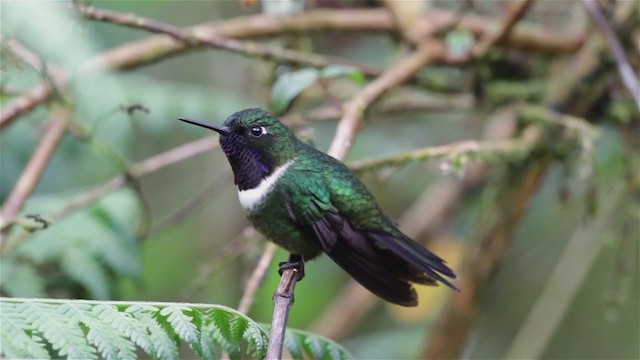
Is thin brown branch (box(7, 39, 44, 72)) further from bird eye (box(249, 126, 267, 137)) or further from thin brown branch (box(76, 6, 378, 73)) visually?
bird eye (box(249, 126, 267, 137))

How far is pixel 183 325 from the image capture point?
1545 mm

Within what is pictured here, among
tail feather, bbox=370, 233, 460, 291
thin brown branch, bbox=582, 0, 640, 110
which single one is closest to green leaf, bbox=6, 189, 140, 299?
tail feather, bbox=370, 233, 460, 291

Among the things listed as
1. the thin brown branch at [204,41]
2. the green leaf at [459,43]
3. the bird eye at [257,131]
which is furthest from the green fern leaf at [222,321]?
the green leaf at [459,43]

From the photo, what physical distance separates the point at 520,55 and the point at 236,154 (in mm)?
1803

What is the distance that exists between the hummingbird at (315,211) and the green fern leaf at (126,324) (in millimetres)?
678

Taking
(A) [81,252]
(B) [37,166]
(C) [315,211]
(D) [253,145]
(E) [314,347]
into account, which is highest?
(B) [37,166]

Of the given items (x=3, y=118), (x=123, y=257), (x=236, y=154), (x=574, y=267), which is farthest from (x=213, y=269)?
(x=574, y=267)

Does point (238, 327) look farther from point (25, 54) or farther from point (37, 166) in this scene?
point (25, 54)

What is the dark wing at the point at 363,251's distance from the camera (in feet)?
7.26

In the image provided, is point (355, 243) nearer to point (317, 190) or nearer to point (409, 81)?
point (317, 190)

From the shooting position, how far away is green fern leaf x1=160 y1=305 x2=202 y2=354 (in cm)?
153

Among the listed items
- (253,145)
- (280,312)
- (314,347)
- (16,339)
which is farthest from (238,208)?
(16,339)

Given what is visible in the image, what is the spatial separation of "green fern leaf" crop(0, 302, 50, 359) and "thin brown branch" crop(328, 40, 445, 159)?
45.6 inches

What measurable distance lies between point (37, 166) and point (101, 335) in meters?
1.41
